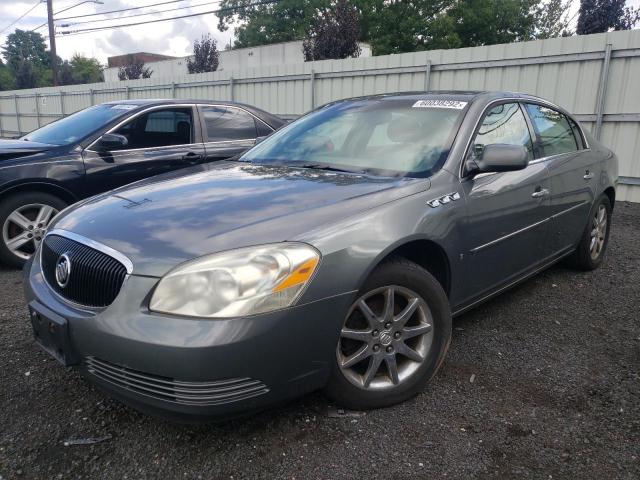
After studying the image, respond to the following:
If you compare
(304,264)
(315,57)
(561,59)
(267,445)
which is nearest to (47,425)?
(267,445)

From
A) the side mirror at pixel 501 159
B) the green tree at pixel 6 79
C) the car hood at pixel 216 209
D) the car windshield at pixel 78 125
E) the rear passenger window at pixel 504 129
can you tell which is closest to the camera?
the car hood at pixel 216 209

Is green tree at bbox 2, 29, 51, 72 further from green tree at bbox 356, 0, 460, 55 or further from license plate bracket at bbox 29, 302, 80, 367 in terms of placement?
license plate bracket at bbox 29, 302, 80, 367

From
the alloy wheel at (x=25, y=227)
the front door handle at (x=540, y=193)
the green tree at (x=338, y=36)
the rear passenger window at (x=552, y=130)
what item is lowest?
the alloy wheel at (x=25, y=227)

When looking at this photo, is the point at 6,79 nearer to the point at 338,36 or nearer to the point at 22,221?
the point at 338,36

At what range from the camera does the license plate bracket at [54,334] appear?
2094 mm

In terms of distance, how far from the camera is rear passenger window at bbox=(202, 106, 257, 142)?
5.68m

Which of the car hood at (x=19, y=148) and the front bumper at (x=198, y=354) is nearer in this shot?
the front bumper at (x=198, y=354)

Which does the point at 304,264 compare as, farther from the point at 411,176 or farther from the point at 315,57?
the point at 315,57

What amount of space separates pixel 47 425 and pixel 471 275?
7.32 ft

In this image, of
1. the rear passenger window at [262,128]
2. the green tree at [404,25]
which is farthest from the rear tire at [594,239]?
the green tree at [404,25]

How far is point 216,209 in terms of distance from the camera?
7.67 feet

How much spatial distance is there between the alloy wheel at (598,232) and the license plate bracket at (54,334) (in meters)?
4.08

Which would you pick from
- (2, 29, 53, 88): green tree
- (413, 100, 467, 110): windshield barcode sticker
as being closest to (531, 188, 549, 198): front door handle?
(413, 100, 467, 110): windshield barcode sticker

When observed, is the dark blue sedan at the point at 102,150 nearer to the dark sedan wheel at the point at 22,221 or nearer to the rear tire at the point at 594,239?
the dark sedan wheel at the point at 22,221
